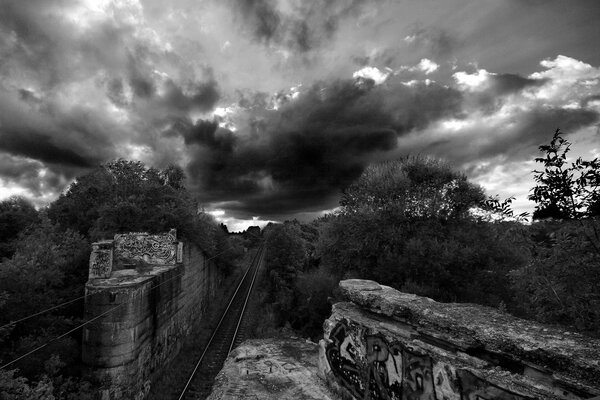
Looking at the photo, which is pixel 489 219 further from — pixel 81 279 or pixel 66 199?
pixel 66 199

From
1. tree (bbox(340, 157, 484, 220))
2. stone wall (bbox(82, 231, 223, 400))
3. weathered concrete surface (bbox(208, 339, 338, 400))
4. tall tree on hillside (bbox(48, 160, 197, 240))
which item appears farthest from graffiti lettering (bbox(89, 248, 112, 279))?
A: tree (bbox(340, 157, 484, 220))

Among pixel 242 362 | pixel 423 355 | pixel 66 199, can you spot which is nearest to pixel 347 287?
pixel 423 355

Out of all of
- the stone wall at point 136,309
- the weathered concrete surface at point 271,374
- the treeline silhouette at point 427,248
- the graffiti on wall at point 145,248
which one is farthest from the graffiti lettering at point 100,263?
the treeline silhouette at point 427,248

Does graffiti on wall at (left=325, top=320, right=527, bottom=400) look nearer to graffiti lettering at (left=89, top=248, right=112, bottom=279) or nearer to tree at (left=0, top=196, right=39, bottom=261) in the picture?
graffiti lettering at (left=89, top=248, right=112, bottom=279)

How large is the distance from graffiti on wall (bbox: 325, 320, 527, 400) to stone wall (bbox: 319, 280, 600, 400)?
0.01 m

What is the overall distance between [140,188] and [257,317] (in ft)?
39.7

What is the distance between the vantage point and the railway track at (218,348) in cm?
1148

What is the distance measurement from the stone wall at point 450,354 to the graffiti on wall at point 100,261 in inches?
406

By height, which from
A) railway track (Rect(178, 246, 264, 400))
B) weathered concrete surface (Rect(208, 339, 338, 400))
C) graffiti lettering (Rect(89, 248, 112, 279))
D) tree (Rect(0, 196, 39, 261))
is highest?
tree (Rect(0, 196, 39, 261))

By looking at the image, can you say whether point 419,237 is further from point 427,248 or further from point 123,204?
point 123,204

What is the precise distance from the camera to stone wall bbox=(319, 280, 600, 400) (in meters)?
3.06

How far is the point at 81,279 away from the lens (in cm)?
1221

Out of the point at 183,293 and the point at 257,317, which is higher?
the point at 183,293

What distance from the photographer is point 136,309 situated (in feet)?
32.7
